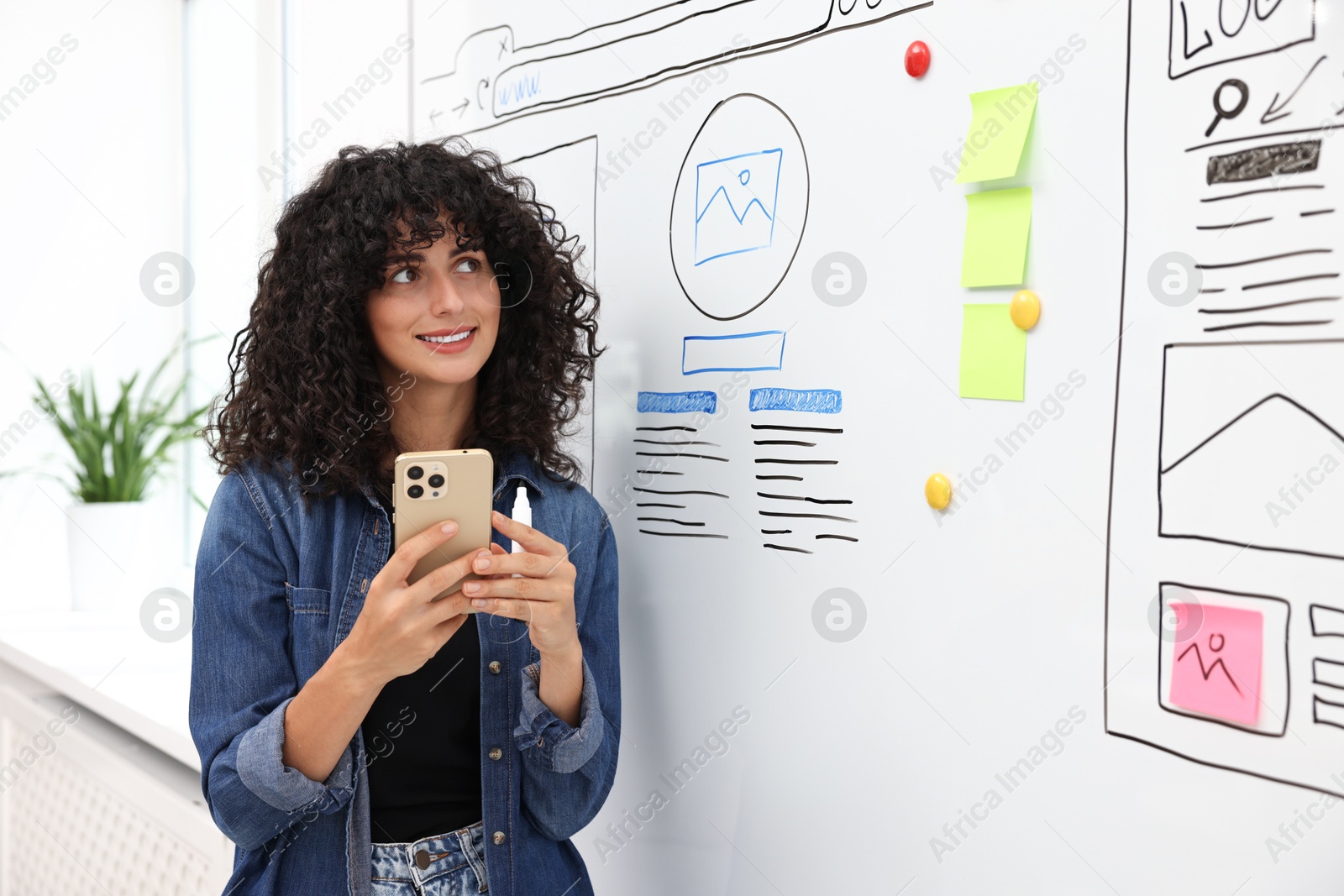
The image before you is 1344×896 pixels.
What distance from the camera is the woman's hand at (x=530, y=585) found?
77cm

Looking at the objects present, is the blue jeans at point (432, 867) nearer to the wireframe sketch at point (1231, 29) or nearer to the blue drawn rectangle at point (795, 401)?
the blue drawn rectangle at point (795, 401)

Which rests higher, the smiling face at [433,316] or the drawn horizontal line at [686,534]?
the smiling face at [433,316]

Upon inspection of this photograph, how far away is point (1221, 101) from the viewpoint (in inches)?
22.9

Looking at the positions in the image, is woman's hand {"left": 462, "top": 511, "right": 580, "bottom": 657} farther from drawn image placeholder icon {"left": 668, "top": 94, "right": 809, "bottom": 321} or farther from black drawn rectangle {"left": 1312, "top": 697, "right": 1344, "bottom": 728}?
black drawn rectangle {"left": 1312, "top": 697, "right": 1344, "bottom": 728}

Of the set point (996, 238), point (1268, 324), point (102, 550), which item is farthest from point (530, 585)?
point (102, 550)

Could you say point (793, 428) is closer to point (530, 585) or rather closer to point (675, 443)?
point (675, 443)

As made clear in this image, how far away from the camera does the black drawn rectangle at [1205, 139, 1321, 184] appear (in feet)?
1.80

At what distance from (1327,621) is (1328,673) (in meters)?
0.03

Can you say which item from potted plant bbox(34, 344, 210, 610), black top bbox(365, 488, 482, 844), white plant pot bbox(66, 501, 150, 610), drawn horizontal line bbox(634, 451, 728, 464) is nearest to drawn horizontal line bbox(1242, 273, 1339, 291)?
drawn horizontal line bbox(634, 451, 728, 464)

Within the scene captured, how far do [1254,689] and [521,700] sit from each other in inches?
23.9

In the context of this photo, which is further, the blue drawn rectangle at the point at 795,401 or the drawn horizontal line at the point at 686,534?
the drawn horizontal line at the point at 686,534

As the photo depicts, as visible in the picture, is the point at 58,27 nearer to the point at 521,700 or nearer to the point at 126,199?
the point at 126,199

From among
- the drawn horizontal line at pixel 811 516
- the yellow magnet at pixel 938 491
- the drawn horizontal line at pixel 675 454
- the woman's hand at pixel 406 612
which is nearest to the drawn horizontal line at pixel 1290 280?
the yellow magnet at pixel 938 491

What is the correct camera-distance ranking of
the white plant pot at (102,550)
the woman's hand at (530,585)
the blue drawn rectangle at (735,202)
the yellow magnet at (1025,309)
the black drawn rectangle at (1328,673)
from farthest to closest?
the white plant pot at (102,550) → the blue drawn rectangle at (735,202) → the woman's hand at (530,585) → the yellow magnet at (1025,309) → the black drawn rectangle at (1328,673)
